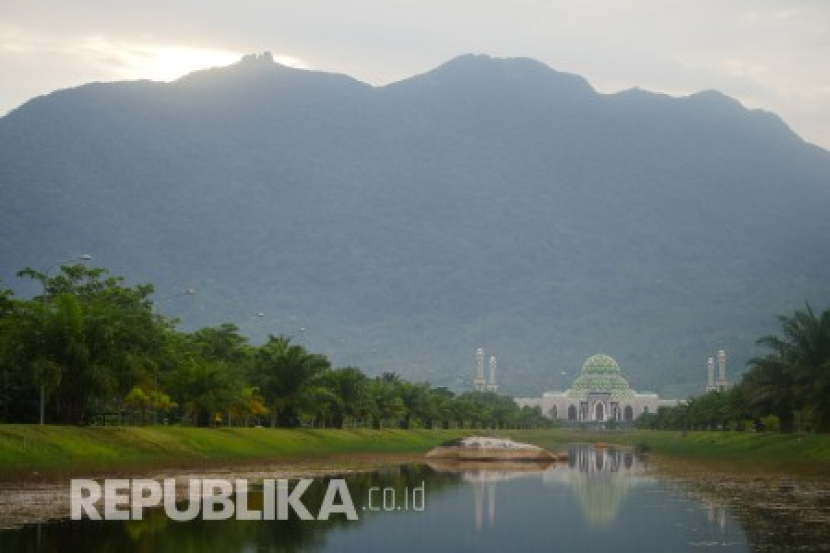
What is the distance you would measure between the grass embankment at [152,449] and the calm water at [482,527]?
693 cm

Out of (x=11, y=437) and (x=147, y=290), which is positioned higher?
(x=147, y=290)

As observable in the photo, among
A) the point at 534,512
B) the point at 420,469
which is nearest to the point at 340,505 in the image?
the point at 534,512

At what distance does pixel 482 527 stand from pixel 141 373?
2540 centimetres

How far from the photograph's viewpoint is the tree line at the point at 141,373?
52812 mm

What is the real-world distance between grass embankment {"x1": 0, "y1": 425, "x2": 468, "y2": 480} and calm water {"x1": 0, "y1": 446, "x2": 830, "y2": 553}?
273 inches

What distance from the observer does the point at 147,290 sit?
8588 cm

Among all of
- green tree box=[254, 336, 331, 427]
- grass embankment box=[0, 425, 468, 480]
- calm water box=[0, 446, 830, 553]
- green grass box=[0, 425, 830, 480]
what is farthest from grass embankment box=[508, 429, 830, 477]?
green tree box=[254, 336, 331, 427]

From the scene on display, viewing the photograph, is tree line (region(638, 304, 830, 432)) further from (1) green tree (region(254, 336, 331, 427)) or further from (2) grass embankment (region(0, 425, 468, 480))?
(1) green tree (region(254, 336, 331, 427))

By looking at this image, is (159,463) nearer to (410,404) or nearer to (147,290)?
A: (147,290)

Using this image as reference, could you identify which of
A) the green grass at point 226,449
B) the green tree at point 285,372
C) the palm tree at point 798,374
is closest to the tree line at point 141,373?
the green tree at point 285,372

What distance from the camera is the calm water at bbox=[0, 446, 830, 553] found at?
1111 inches

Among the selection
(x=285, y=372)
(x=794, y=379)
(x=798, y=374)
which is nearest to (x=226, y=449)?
(x=285, y=372)

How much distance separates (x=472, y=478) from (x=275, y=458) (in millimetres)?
11573

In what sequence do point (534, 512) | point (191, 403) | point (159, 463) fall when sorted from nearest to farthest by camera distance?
point (534, 512) < point (159, 463) < point (191, 403)
